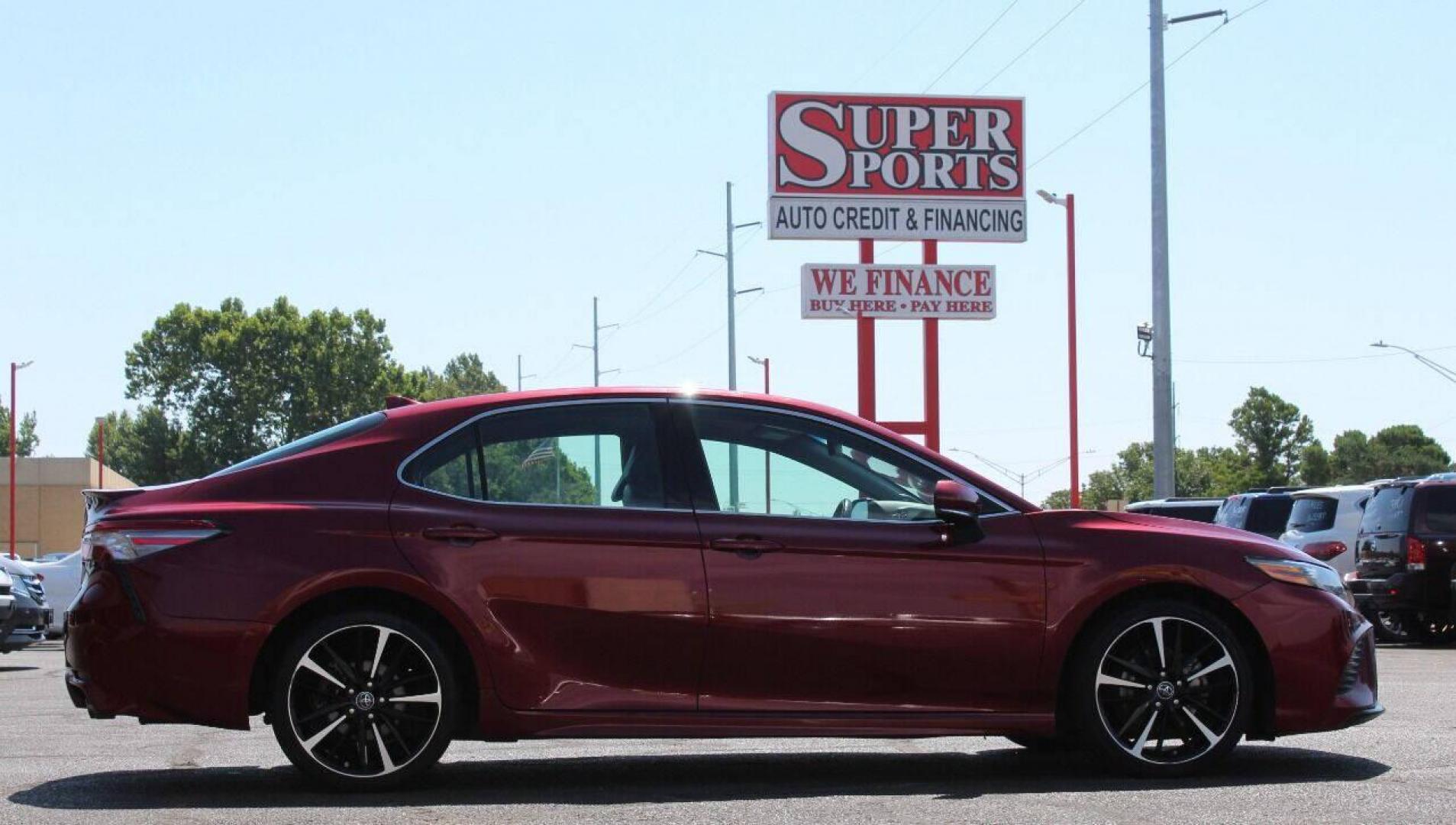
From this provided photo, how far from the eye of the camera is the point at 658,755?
842 centimetres

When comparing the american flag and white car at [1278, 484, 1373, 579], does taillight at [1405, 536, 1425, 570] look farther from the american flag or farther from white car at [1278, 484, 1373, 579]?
the american flag

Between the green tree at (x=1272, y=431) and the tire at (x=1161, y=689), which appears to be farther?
the green tree at (x=1272, y=431)

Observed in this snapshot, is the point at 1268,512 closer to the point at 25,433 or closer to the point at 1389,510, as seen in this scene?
the point at 1389,510

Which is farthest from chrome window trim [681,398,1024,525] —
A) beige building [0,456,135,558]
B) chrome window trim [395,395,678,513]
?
beige building [0,456,135,558]

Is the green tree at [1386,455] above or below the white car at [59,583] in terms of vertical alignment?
above

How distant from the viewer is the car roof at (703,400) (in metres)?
7.37

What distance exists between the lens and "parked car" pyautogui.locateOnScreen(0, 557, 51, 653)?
664 inches

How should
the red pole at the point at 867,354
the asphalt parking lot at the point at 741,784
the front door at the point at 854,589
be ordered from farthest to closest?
the red pole at the point at 867,354 < the front door at the point at 854,589 < the asphalt parking lot at the point at 741,784

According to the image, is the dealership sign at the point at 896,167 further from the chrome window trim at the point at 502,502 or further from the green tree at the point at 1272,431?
the green tree at the point at 1272,431

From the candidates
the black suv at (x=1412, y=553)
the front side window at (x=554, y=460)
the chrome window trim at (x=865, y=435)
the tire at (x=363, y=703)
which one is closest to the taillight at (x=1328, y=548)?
the black suv at (x=1412, y=553)

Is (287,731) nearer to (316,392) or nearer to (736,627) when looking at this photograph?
(736,627)

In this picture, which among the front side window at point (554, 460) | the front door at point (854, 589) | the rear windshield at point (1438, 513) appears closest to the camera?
the front door at point (854, 589)

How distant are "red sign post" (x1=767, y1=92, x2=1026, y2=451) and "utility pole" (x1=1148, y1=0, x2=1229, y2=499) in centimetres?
289

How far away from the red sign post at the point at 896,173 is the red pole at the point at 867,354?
2 centimetres
